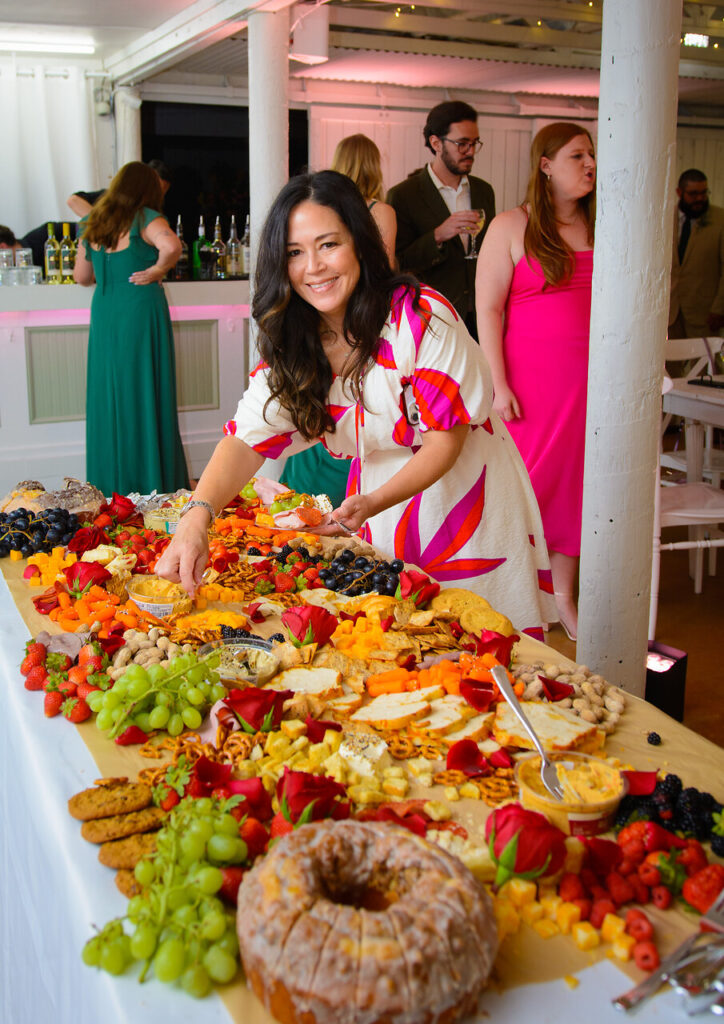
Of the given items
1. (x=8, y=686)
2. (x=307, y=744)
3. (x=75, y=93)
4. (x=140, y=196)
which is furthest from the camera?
(x=75, y=93)

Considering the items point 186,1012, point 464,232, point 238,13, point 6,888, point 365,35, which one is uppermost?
point 365,35

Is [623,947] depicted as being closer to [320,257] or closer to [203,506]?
[203,506]

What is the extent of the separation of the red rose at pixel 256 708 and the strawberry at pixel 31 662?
1.30 ft

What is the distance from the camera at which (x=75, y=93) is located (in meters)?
7.00

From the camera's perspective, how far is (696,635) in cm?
391

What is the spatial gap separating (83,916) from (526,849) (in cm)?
48

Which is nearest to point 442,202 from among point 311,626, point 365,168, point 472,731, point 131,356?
point 365,168

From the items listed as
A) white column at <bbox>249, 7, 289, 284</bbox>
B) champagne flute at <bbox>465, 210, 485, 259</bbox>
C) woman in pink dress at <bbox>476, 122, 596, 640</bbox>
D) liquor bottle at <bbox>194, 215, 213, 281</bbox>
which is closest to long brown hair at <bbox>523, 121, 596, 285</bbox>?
woman in pink dress at <bbox>476, 122, 596, 640</bbox>

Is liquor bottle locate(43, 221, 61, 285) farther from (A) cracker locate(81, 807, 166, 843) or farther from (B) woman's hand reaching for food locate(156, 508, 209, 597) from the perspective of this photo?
(A) cracker locate(81, 807, 166, 843)

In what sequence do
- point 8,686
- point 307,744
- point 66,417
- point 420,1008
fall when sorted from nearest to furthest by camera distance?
point 420,1008 → point 307,744 → point 8,686 → point 66,417

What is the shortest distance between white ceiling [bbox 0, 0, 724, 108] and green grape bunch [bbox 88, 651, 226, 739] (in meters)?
3.74

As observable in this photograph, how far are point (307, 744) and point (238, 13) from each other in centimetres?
418

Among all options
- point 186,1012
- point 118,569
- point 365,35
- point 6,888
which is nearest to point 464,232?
point 118,569

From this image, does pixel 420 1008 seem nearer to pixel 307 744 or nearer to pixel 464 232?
pixel 307 744
